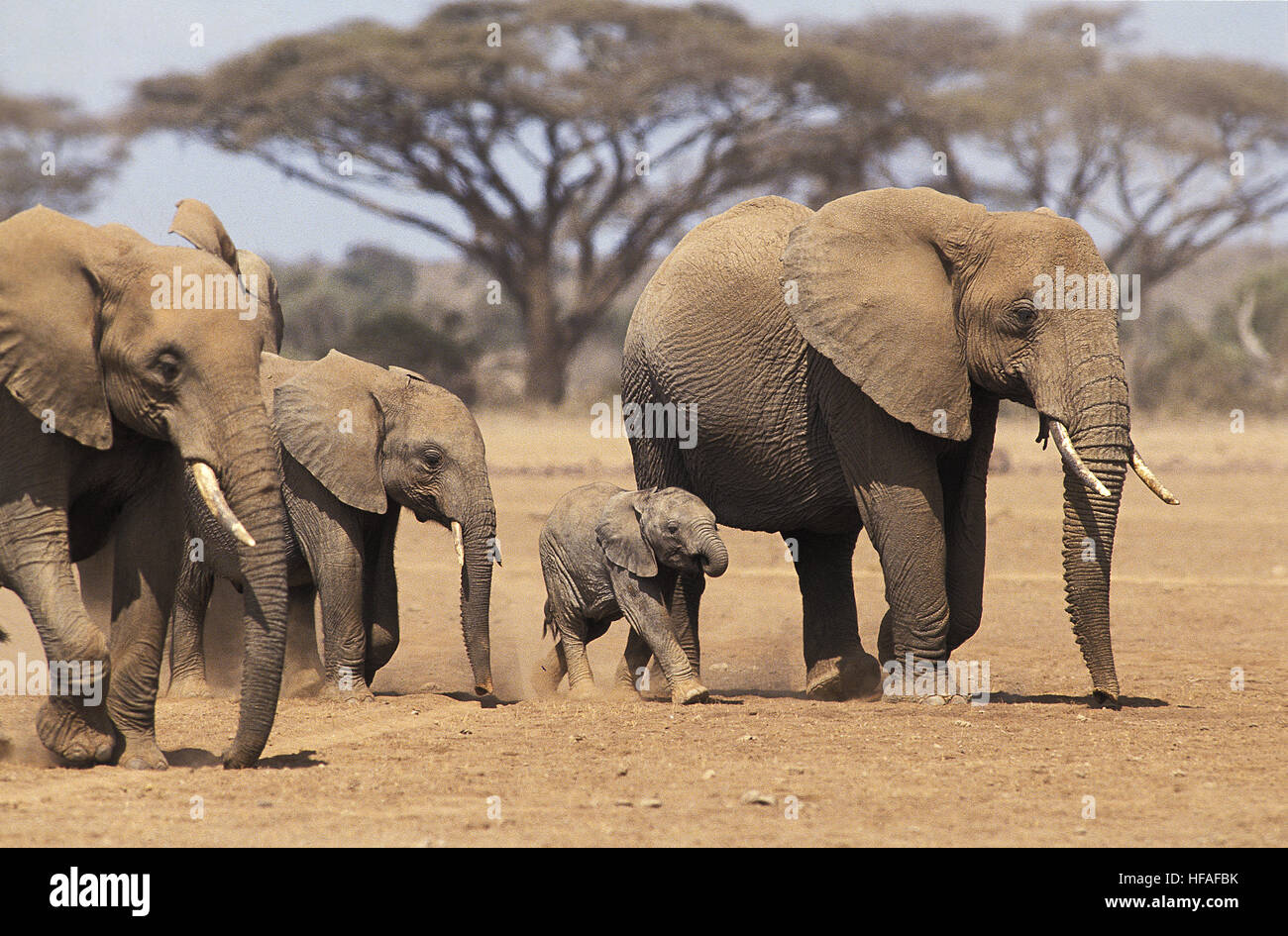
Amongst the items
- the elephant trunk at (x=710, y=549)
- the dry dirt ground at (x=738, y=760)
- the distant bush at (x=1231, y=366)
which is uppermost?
the distant bush at (x=1231, y=366)

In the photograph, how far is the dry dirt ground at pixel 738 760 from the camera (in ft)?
18.5

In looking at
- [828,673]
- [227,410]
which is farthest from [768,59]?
[227,410]

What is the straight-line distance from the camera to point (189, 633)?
10047 millimetres

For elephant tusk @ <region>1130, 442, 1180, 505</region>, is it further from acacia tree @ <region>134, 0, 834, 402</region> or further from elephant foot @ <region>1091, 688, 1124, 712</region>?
acacia tree @ <region>134, 0, 834, 402</region>

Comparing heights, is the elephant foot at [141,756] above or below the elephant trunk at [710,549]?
below

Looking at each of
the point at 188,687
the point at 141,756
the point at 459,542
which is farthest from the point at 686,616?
the point at 141,756

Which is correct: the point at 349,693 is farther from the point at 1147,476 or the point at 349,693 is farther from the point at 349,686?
the point at 1147,476

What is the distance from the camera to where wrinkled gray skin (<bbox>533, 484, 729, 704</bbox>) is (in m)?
8.77

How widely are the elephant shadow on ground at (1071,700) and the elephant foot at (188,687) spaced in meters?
4.52

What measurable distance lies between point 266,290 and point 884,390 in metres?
4.90

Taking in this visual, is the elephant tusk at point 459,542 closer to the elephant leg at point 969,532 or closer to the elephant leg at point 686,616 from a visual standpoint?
the elephant leg at point 686,616

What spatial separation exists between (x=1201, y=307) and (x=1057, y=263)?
313 ft

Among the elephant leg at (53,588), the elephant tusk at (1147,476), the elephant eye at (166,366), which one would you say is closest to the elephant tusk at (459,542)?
the elephant leg at (53,588)

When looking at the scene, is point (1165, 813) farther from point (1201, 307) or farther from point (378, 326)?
point (1201, 307)
